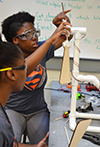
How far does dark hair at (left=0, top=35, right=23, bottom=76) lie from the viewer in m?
0.53

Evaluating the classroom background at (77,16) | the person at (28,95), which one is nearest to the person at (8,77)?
the person at (28,95)

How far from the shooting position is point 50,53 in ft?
3.84

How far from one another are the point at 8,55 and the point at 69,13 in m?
1.30

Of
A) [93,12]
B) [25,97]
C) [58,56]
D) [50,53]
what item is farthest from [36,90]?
[93,12]

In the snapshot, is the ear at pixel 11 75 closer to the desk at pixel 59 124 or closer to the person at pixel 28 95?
the desk at pixel 59 124

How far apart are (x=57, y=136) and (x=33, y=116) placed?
1.12 feet

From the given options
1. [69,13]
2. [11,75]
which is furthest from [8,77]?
[69,13]

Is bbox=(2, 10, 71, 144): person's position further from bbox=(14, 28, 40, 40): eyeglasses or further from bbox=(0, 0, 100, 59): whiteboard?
bbox=(0, 0, 100, 59): whiteboard

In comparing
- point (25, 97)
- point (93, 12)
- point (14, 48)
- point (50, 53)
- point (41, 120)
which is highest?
point (93, 12)

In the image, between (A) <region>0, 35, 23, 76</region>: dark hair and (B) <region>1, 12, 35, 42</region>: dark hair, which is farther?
(B) <region>1, 12, 35, 42</region>: dark hair

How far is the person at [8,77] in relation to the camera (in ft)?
1.65

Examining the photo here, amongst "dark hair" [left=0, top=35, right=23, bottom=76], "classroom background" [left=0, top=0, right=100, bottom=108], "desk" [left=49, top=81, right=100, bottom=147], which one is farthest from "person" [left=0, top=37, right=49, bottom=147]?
"classroom background" [left=0, top=0, right=100, bottom=108]

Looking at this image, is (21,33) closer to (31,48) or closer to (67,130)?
(31,48)

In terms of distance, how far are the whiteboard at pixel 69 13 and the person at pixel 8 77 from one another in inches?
47.3
